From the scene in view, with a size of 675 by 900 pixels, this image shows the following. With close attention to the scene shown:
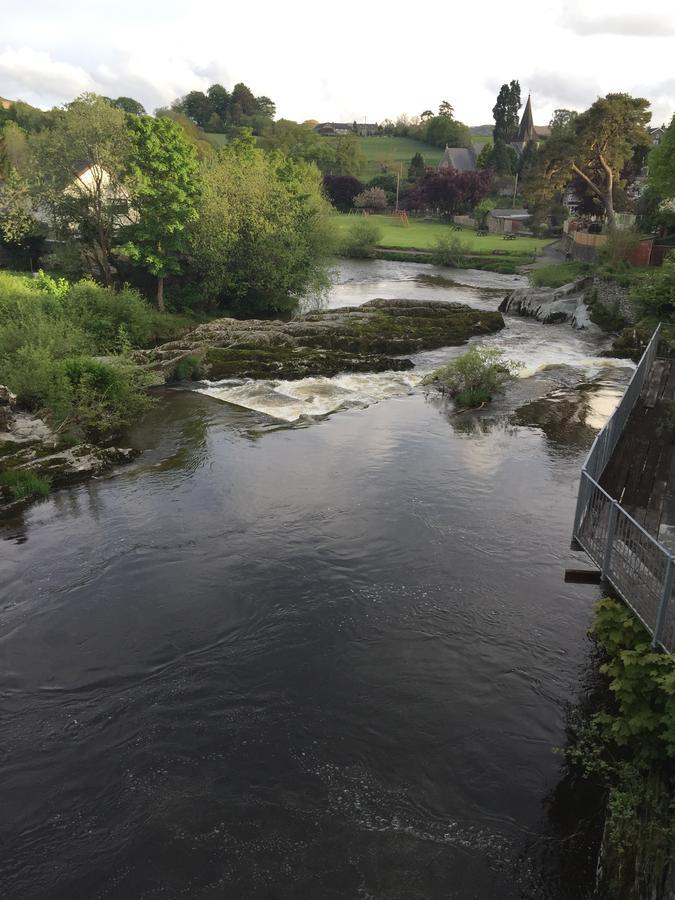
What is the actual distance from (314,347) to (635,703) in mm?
27832

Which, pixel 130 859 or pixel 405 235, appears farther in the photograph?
pixel 405 235

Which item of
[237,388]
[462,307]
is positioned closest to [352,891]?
[237,388]

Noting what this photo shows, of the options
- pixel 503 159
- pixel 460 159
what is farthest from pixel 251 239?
pixel 460 159

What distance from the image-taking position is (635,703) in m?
8.08

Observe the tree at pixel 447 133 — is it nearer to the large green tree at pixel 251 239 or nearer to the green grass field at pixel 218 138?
the green grass field at pixel 218 138

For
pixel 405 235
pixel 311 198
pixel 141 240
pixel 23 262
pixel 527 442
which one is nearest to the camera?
pixel 527 442

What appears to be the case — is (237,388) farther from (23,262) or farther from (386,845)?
(23,262)

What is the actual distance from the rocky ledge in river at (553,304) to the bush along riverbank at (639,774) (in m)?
36.4

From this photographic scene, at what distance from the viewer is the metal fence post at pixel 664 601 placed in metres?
7.65

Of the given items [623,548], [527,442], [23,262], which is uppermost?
[23,262]

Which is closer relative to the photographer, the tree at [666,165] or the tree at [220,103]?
the tree at [666,165]

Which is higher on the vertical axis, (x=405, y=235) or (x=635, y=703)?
(x=405, y=235)

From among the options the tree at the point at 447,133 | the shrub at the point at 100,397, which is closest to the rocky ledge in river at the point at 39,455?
the shrub at the point at 100,397

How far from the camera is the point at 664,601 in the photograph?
7816mm
